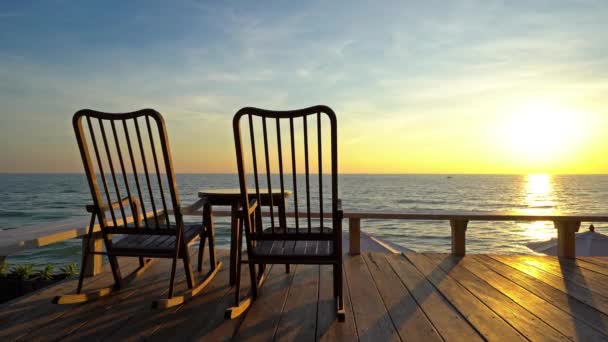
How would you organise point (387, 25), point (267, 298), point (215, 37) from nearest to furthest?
point (267, 298), point (387, 25), point (215, 37)

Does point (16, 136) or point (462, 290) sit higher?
point (16, 136)

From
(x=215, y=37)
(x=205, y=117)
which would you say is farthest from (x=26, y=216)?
(x=215, y=37)

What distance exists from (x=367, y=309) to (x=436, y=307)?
1.23 feet

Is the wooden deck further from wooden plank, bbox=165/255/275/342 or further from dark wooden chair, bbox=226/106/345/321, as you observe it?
dark wooden chair, bbox=226/106/345/321

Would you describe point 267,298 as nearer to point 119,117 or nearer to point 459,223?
point 119,117

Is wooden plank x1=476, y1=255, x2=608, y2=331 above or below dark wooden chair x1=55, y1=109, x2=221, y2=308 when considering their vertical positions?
below

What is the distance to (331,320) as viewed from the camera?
149 centimetres

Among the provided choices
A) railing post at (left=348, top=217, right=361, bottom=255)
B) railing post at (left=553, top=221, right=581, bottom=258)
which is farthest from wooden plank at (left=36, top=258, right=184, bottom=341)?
railing post at (left=553, top=221, right=581, bottom=258)

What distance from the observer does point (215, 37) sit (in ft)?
15.7

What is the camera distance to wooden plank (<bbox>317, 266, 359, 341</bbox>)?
132 cm

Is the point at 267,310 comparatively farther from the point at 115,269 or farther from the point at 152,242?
the point at 115,269

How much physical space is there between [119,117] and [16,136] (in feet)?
50.0

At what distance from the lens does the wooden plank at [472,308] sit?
1337mm

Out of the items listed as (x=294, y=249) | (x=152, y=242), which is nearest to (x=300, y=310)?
(x=294, y=249)
